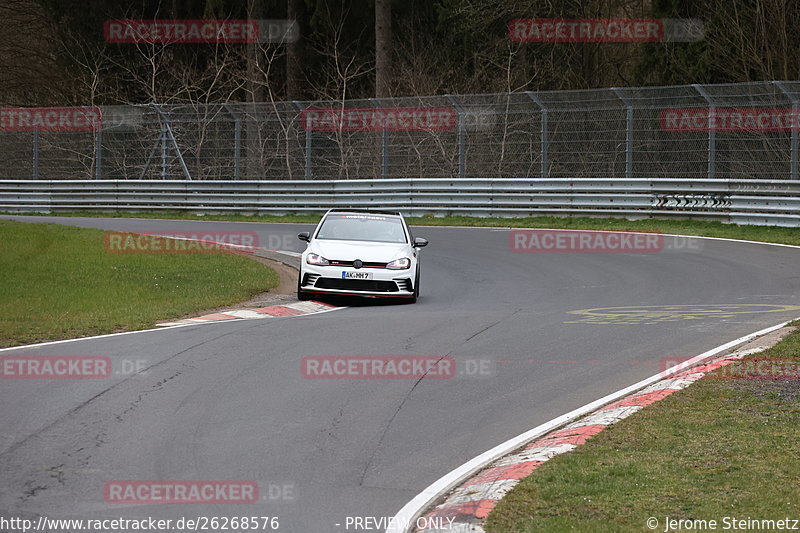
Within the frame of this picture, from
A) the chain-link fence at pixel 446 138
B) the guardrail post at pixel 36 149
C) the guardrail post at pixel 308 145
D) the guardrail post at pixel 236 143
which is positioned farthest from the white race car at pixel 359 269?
the guardrail post at pixel 36 149

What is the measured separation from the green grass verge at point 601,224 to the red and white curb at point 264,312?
1088 centimetres

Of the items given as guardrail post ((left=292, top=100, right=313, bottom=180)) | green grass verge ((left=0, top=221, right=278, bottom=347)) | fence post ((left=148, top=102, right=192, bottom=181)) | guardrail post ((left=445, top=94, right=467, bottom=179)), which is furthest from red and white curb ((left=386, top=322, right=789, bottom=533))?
fence post ((left=148, top=102, right=192, bottom=181))

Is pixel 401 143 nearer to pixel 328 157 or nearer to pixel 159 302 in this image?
pixel 328 157

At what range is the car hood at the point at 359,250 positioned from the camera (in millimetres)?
15289

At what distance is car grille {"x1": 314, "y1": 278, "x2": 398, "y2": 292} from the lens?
15.2m

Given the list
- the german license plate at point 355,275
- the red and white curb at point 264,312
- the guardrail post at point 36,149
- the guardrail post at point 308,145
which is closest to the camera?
the red and white curb at point 264,312

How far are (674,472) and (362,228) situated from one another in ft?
33.8

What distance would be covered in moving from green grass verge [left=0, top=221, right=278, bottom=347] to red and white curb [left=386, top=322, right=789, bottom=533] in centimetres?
621

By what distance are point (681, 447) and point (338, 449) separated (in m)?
2.29

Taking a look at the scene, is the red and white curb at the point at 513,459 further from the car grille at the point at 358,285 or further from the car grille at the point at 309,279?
the car grille at the point at 309,279

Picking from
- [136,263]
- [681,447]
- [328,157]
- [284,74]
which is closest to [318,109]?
[328,157]

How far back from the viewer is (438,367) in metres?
10.2

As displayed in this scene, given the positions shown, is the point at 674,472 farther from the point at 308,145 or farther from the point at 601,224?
the point at 308,145

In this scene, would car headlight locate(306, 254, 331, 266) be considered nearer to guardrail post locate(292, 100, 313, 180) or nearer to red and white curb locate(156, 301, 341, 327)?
red and white curb locate(156, 301, 341, 327)
